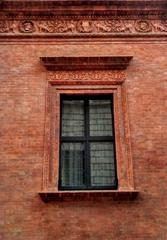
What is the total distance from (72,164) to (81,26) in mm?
3573

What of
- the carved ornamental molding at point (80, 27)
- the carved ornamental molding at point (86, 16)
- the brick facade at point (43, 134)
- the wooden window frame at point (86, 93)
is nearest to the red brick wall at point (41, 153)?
the brick facade at point (43, 134)

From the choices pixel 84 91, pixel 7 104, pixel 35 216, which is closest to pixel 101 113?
pixel 84 91

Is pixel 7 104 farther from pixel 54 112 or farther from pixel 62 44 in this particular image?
pixel 62 44

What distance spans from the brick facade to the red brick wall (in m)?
0.02

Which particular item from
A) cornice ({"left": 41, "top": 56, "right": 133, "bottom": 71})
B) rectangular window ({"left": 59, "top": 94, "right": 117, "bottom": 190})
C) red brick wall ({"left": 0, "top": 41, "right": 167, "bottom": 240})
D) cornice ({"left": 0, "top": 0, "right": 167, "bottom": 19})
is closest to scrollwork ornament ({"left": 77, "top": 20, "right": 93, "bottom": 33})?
cornice ({"left": 0, "top": 0, "right": 167, "bottom": 19})

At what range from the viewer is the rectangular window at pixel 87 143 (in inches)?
356

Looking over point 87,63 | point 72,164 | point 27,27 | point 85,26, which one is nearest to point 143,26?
point 85,26

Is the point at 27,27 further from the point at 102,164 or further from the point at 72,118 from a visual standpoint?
the point at 102,164

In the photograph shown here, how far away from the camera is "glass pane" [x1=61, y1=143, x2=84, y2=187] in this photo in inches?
355

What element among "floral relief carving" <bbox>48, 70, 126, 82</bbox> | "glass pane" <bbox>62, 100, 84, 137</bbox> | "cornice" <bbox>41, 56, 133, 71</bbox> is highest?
"cornice" <bbox>41, 56, 133, 71</bbox>

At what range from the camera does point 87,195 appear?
332 inches

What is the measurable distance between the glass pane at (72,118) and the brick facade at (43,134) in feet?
1.85

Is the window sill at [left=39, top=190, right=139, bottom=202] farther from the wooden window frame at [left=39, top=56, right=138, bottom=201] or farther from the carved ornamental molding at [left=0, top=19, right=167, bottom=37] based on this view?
the carved ornamental molding at [left=0, top=19, right=167, bottom=37]

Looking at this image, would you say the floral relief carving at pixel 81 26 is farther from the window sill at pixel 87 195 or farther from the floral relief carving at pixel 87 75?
the window sill at pixel 87 195
